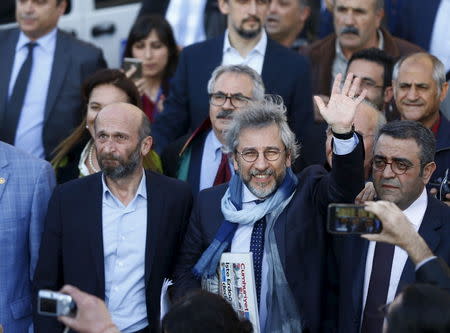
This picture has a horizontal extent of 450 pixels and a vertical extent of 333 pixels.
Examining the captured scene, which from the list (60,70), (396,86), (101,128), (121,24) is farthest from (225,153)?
(121,24)

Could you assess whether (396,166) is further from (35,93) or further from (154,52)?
(154,52)

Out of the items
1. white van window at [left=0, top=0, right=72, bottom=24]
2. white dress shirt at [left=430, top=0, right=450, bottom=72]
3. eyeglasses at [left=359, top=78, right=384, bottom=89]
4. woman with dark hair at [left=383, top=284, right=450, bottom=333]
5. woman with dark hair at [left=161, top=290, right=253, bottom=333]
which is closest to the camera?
woman with dark hair at [left=383, top=284, right=450, bottom=333]

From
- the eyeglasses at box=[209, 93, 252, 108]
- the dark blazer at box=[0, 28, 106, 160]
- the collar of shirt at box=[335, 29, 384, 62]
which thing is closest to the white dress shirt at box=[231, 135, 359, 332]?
the eyeglasses at box=[209, 93, 252, 108]

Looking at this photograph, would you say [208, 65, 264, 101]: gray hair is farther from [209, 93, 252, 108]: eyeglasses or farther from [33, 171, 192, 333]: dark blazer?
[33, 171, 192, 333]: dark blazer

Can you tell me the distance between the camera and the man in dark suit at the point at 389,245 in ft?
16.5

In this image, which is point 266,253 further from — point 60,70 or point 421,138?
point 60,70

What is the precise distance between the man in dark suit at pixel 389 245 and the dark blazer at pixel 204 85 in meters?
1.53

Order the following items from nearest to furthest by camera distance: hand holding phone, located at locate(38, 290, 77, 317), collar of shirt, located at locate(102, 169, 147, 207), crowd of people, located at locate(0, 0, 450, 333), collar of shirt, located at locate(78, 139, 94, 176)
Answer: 1. hand holding phone, located at locate(38, 290, 77, 317)
2. crowd of people, located at locate(0, 0, 450, 333)
3. collar of shirt, located at locate(102, 169, 147, 207)
4. collar of shirt, located at locate(78, 139, 94, 176)

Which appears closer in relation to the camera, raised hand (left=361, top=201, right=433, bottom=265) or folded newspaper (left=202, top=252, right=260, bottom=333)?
raised hand (left=361, top=201, right=433, bottom=265)

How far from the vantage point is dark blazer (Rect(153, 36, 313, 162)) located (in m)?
6.90

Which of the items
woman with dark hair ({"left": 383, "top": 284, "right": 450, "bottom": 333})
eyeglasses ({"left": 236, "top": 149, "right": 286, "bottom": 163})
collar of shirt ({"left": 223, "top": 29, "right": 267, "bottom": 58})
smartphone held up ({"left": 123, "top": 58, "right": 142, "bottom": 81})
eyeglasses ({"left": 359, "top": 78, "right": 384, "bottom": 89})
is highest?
collar of shirt ({"left": 223, "top": 29, "right": 267, "bottom": 58})

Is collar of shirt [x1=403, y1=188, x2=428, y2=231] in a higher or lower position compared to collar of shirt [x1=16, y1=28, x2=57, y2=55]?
lower

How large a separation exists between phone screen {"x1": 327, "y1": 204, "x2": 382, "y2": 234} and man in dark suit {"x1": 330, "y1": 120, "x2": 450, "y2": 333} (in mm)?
808

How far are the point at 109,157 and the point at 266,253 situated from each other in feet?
3.49
